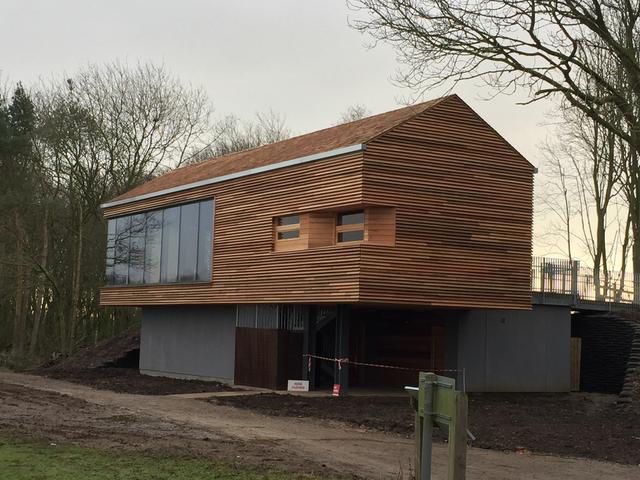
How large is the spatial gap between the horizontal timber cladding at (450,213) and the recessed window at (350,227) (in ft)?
3.51

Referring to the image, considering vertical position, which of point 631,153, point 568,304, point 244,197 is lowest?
point 568,304

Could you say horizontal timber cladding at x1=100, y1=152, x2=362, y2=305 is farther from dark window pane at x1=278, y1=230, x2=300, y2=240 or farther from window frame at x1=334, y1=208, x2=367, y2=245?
window frame at x1=334, y1=208, x2=367, y2=245

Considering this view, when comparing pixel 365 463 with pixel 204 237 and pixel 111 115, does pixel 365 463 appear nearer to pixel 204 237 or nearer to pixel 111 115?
pixel 204 237

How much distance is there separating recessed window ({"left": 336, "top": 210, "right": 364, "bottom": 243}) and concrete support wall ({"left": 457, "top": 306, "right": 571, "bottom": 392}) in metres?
4.78

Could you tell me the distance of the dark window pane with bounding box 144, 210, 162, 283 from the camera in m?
28.6

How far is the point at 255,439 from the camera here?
533 inches

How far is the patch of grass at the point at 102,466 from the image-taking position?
341 inches

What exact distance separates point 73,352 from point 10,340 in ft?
30.9

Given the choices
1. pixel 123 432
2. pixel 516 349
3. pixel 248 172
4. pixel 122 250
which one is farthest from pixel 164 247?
pixel 123 432

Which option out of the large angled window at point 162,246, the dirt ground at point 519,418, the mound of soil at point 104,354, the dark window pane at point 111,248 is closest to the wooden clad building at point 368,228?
the large angled window at point 162,246

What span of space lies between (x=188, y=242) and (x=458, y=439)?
21.5 meters

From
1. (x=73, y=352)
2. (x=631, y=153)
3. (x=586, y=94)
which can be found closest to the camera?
(x=586, y=94)

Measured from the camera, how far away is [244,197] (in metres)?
24.5

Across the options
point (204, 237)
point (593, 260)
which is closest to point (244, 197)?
point (204, 237)
